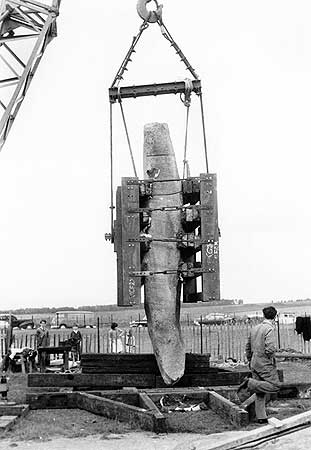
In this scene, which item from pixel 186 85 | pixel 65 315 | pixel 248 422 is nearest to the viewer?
pixel 248 422

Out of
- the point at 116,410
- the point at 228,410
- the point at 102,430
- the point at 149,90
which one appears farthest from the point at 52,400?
the point at 149,90

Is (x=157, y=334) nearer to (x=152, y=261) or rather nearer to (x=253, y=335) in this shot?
(x=152, y=261)

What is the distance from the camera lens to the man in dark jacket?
32.2 ft

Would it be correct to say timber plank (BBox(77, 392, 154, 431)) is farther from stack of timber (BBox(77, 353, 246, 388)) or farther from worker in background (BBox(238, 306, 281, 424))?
worker in background (BBox(238, 306, 281, 424))

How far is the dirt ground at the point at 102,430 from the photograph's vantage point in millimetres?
9078

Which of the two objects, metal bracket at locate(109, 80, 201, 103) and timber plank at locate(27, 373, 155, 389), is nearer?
metal bracket at locate(109, 80, 201, 103)

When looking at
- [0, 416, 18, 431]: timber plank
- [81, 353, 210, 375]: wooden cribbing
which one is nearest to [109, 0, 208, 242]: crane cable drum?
[81, 353, 210, 375]: wooden cribbing

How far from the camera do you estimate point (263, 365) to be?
9.91 m

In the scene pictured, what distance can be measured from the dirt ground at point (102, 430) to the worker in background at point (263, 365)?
0.39 meters

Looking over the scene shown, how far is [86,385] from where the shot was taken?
1302 centimetres

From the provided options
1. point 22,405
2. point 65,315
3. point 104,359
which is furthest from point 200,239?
point 65,315

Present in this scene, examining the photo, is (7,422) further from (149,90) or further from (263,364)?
(149,90)

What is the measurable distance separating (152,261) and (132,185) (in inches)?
57.6

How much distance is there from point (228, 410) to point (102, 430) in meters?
1.82
